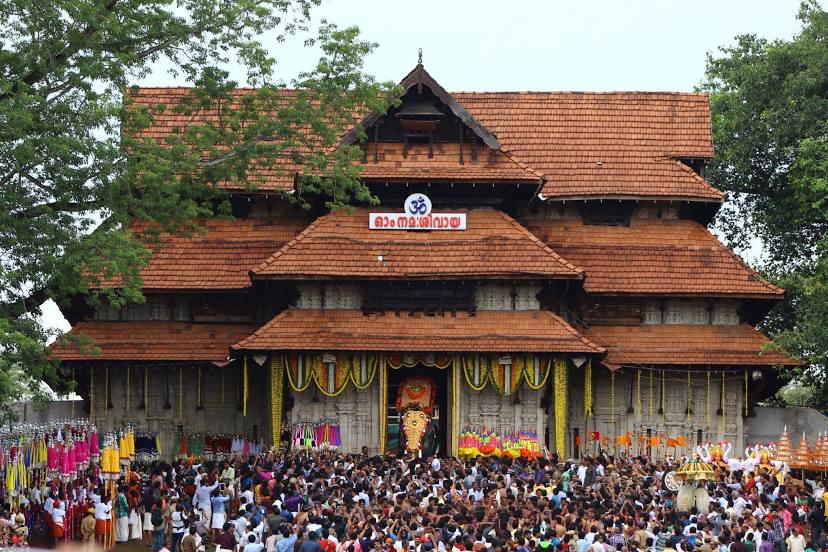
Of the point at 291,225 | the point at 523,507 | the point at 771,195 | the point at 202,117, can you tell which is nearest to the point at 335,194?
the point at 291,225

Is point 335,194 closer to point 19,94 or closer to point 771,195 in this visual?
point 19,94

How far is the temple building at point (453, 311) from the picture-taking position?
44.4 meters

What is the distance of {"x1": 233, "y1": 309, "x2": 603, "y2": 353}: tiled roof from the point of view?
43.8 m

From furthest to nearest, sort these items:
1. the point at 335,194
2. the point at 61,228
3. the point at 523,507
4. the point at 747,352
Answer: the point at 747,352 → the point at 335,194 → the point at 61,228 → the point at 523,507

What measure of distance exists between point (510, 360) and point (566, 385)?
1.75m

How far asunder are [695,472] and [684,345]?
495 inches

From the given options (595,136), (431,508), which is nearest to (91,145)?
(431,508)

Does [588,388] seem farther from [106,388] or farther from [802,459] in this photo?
[106,388]

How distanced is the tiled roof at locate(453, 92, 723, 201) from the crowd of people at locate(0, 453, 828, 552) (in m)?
10.2

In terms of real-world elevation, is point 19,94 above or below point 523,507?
above

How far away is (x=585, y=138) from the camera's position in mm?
50719

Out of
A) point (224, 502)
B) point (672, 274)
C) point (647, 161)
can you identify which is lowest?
point (224, 502)

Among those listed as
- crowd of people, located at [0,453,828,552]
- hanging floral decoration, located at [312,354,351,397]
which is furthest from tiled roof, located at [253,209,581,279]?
crowd of people, located at [0,453,828,552]

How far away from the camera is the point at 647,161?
163 ft
